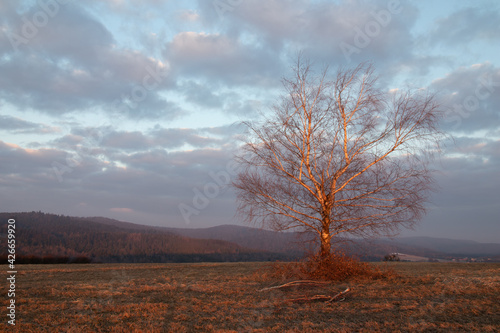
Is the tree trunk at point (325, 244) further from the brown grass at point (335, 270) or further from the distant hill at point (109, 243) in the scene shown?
the distant hill at point (109, 243)

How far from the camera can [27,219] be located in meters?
82.7

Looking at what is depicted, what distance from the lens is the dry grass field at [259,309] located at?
5516 mm

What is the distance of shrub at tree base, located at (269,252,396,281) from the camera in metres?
11.1

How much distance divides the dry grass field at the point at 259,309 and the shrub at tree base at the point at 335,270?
118 cm

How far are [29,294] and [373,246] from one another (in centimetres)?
1092

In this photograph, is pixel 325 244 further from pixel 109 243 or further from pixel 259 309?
pixel 109 243

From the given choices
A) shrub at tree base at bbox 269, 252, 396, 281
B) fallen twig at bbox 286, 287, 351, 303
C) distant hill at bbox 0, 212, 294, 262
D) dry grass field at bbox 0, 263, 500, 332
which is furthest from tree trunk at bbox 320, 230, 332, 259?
distant hill at bbox 0, 212, 294, 262

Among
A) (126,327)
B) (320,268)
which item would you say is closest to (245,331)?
(126,327)

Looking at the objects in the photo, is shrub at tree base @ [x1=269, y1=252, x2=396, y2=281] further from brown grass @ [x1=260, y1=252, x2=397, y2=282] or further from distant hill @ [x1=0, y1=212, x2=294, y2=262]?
distant hill @ [x1=0, y1=212, x2=294, y2=262]

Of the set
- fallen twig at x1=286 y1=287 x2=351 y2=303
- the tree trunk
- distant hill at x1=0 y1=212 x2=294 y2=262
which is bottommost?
distant hill at x1=0 y1=212 x2=294 y2=262

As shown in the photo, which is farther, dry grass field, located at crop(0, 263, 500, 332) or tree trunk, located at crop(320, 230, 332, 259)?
tree trunk, located at crop(320, 230, 332, 259)

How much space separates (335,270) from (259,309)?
5.06m

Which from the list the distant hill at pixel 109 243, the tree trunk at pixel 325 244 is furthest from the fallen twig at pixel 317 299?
the distant hill at pixel 109 243

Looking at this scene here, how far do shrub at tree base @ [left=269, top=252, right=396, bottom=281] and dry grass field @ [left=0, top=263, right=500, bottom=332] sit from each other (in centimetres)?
118
